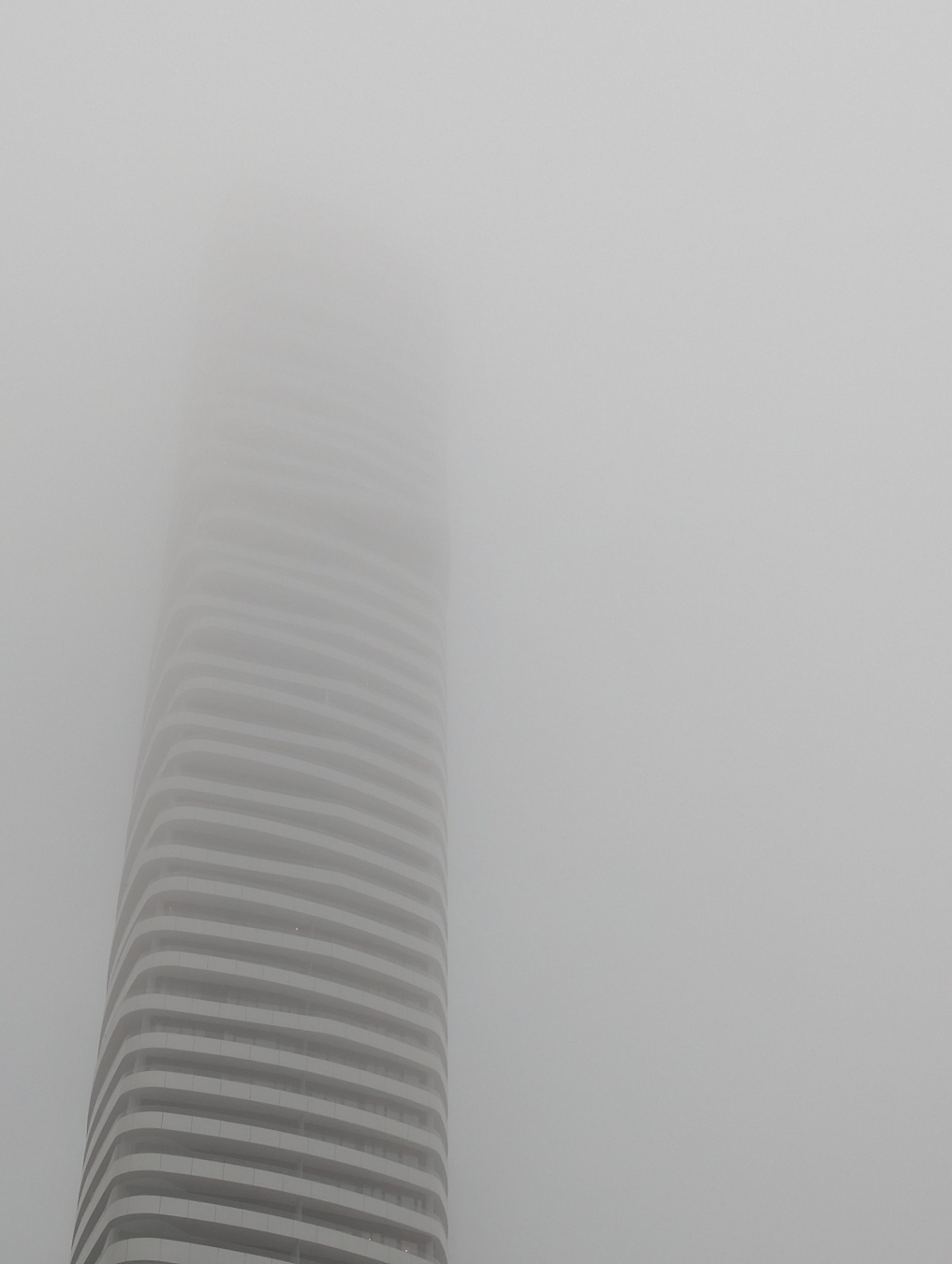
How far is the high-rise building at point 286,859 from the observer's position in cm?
12900

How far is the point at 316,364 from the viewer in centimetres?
19738

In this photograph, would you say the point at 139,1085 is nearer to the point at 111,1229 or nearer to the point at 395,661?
the point at 111,1229

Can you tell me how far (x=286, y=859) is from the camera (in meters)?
154

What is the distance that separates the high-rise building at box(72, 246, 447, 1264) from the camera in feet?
423

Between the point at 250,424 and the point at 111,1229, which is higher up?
the point at 250,424

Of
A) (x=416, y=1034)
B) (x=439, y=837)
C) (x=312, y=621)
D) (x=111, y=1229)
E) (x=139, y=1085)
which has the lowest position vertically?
(x=111, y=1229)

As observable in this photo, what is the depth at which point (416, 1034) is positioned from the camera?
479 ft

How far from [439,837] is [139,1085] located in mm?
44420

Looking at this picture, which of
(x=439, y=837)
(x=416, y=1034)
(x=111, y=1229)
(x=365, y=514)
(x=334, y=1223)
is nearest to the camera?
(x=111, y=1229)

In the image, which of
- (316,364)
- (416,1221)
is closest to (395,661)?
(316,364)

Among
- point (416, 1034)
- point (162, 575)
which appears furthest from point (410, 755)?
point (162, 575)

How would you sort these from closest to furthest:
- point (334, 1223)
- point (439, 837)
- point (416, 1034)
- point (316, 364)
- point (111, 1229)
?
point (111, 1229), point (334, 1223), point (416, 1034), point (439, 837), point (316, 364)

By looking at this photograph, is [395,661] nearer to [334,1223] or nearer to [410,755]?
[410,755]

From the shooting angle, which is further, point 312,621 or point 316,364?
point 316,364
